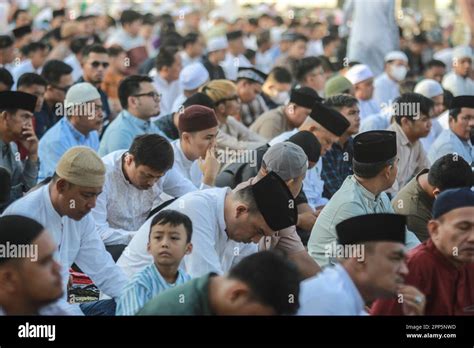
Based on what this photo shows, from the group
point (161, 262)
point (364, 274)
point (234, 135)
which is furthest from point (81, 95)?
point (364, 274)

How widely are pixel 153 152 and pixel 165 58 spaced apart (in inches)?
198

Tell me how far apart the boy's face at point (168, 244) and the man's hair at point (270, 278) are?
1057 millimetres

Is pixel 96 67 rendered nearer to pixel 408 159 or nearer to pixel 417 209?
pixel 408 159

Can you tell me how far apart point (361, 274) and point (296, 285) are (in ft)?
1.00

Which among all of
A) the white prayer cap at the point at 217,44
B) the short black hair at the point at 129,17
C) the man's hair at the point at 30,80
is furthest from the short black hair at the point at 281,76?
the short black hair at the point at 129,17

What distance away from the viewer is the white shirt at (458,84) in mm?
10773

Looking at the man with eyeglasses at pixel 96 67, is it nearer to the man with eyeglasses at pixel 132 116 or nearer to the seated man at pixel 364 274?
the man with eyeglasses at pixel 132 116

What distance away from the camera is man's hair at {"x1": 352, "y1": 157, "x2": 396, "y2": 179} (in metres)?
5.07

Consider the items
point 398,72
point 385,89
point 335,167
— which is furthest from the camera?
point 398,72

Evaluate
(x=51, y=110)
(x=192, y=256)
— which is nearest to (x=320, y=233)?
(x=192, y=256)

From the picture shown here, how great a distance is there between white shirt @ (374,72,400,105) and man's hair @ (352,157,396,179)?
5798 mm

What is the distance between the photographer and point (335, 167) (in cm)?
698

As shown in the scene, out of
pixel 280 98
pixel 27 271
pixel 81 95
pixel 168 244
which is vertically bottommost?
pixel 27 271
